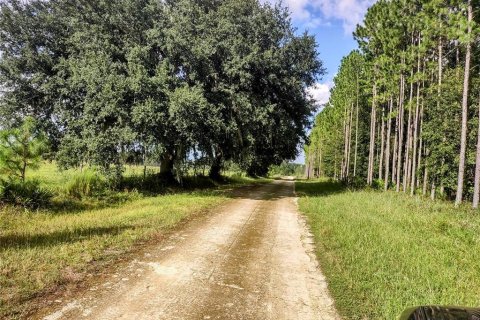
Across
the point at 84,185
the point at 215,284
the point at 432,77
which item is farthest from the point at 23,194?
the point at 432,77

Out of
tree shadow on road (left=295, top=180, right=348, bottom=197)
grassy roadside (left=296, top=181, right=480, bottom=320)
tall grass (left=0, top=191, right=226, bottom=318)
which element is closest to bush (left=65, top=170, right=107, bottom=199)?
tall grass (left=0, top=191, right=226, bottom=318)

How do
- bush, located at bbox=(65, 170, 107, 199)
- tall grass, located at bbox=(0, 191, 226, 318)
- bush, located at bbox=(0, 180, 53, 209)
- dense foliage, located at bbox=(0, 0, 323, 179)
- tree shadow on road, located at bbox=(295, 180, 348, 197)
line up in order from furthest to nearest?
tree shadow on road, located at bbox=(295, 180, 348, 197)
dense foliage, located at bbox=(0, 0, 323, 179)
bush, located at bbox=(65, 170, 107, 199)
bush, located at bbox=(0, 180, 53, 209)
tall grass, located at bbox=(0, 191, 226, 318)

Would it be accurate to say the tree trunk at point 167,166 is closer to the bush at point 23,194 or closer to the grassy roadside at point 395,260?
the bush at point 23,194

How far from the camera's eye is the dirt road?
4992mm

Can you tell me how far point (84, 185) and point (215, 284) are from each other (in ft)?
41.9

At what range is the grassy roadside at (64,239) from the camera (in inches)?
222

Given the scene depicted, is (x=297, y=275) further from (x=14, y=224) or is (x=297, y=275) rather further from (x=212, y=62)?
(x=212, y=62)

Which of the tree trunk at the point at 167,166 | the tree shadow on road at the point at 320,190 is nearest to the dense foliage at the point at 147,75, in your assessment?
the tree trunk at the point at 167,166

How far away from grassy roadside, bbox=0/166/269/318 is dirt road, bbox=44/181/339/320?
0.78 meters

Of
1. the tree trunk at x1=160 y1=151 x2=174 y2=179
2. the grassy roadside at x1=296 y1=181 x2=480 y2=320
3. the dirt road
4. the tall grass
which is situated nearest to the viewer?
the dirt road

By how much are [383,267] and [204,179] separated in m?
23.6

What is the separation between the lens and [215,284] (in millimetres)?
6086

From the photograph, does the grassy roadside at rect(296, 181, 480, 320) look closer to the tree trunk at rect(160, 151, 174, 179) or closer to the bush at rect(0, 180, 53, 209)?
the bush at rect(0, 180, 53, 209)

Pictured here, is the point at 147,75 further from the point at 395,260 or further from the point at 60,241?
the point at 395,260
